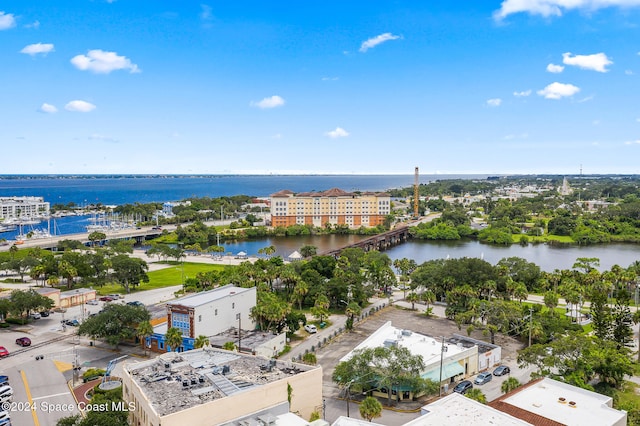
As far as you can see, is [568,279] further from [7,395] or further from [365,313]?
[7,395]

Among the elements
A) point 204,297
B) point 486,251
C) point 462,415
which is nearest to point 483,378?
point 462,415

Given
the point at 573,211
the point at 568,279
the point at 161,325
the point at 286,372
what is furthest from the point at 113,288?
the point at 573,211

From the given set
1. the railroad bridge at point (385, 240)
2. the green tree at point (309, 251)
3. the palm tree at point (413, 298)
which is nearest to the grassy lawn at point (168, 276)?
the green tree at point (309, 251)

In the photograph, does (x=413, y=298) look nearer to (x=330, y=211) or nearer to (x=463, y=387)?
(x=463, y=387)

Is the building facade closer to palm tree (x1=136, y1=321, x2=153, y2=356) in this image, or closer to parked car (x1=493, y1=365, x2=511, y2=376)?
palm tree (x1=136, y1=321, x2=153, y2=356)

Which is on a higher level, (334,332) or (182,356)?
(182,356)

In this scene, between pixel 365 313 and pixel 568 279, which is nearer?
pixel 365 313
